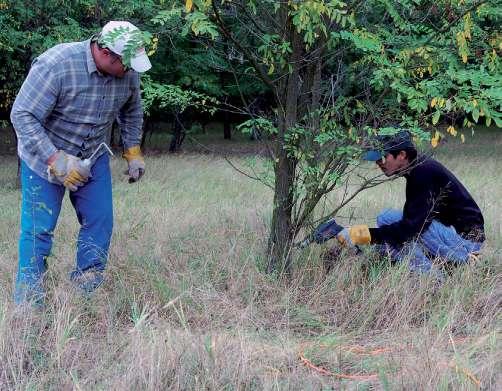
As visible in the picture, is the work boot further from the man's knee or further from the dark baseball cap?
the man's knee

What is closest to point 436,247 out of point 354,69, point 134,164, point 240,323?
point 354,69

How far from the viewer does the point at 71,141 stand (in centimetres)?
362

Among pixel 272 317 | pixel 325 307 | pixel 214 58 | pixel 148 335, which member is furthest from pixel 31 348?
pixel 214 58

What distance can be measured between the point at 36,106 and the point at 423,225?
2.51 m

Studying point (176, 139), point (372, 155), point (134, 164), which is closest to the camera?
point (372, 155)

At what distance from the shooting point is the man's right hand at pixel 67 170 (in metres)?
3.36

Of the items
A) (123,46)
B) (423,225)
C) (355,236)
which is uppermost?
(123,46)

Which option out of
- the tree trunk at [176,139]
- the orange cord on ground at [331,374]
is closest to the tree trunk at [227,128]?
the tree trunk at [176,139]

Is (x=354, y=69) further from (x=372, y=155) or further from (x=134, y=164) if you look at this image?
(x=134, y=164)

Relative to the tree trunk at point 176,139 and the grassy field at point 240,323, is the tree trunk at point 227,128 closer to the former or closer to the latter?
the tree trunk at point 176,139

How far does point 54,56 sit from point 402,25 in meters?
2.00

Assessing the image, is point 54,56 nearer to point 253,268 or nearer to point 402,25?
point 253,268

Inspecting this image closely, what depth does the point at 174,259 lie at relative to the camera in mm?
4141

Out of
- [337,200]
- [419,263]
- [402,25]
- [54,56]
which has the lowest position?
[337,200]
